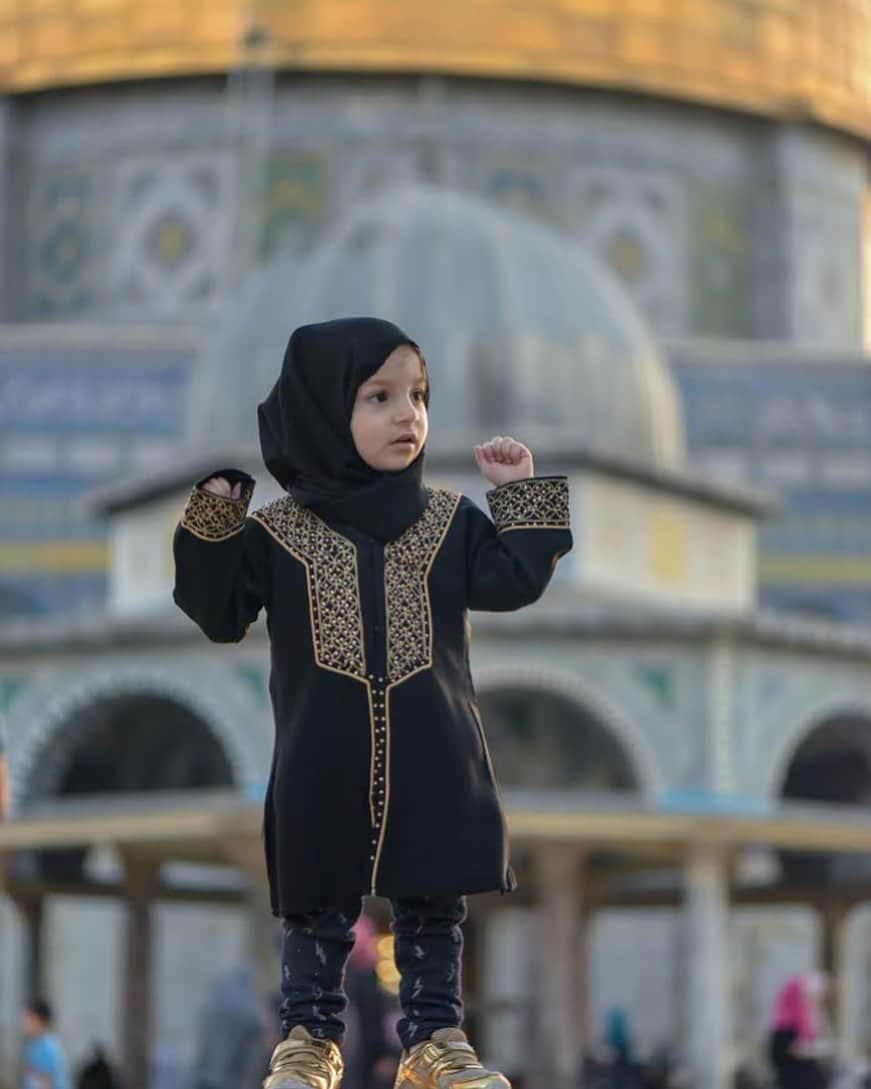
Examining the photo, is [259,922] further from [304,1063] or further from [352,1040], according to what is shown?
[304,1063]

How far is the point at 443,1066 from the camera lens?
18.9 ft

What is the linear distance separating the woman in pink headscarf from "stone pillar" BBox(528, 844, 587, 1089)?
26.0 ft

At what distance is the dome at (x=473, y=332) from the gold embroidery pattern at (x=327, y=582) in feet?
65.2

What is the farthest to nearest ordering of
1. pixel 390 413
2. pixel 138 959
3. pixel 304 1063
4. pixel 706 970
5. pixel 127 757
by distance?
pixel 127 757 → pixel 138 959 → pixel 706 970 → pixel 390 413 → pixel 304 1063

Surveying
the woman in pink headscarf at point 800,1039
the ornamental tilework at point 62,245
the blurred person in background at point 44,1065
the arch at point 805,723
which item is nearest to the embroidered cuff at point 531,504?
the blurred person in background at point 44,1065

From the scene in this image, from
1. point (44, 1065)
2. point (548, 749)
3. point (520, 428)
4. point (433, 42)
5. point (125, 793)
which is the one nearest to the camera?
point (44, 1065)

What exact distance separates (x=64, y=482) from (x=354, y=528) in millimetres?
28494

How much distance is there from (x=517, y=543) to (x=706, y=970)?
18.6 meters

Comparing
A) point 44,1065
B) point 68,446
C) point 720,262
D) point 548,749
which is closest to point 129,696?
point 548,749

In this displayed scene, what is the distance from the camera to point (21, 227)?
3972cm

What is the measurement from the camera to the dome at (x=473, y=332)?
2684 centimetres

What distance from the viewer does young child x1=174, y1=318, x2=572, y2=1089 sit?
19.3 feet

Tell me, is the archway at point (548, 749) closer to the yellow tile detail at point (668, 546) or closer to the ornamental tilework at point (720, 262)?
the yellow tile detail at point (668, 546)

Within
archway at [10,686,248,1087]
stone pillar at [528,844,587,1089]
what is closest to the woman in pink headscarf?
stone pillar at [528,844,587,1089]
